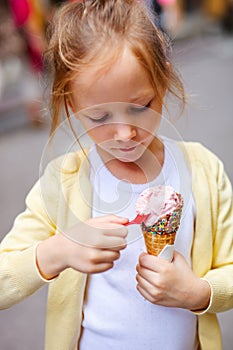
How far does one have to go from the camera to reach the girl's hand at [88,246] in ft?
2.02

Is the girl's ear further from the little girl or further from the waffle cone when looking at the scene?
the waffle cone

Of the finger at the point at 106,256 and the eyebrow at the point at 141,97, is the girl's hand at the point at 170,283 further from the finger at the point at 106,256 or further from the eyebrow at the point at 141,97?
the eyebrow at the point at 141,97

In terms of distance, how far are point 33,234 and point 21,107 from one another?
278cm

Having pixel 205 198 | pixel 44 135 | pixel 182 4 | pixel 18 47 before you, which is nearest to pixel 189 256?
pixel 205 198

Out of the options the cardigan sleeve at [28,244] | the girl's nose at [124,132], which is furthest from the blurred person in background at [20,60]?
the girl's nose at [124,132]

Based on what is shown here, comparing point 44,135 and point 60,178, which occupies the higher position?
point 60,178

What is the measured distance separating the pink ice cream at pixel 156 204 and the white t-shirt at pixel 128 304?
0.06 meters

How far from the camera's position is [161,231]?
64cm

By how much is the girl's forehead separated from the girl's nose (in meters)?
0.03

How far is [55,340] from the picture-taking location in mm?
761

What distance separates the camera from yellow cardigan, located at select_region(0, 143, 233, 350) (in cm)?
71

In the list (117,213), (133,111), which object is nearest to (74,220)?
(117,213)

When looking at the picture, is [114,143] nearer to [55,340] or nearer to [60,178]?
[60,178]

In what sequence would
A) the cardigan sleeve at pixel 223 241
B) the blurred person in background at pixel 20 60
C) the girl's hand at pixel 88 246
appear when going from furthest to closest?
1. the blurred person in background at pixel 20 60
2. the cardigan sleeve at pixel 223 241
3. the girl's hand at pixel 88 246
